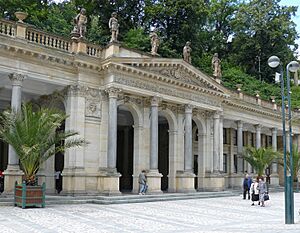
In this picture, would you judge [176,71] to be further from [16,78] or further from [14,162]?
[14,162]

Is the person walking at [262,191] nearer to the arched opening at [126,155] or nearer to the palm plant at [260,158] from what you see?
the palm plant at [260,158]

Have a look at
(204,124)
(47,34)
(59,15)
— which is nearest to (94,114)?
(47,34)

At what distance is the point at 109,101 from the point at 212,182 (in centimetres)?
1017


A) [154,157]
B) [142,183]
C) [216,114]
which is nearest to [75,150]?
[142,183]

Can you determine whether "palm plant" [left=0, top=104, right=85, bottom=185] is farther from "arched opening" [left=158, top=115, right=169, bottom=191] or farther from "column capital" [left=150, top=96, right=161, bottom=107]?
"arched opening" [left=158, top=115, right=169, bottom=191]

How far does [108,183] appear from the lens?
72.0 ft

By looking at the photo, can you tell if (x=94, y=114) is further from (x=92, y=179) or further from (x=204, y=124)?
(x=204, y=124)

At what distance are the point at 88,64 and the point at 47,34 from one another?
262 cm

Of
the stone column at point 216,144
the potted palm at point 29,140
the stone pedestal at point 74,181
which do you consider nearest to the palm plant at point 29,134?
the potted palm at point 29,140

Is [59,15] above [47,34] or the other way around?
above

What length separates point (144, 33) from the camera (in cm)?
4409

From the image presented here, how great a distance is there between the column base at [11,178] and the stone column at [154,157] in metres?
7.66

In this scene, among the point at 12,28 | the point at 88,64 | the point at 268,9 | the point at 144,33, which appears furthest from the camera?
the point at 268,9

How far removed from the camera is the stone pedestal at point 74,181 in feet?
69.7
